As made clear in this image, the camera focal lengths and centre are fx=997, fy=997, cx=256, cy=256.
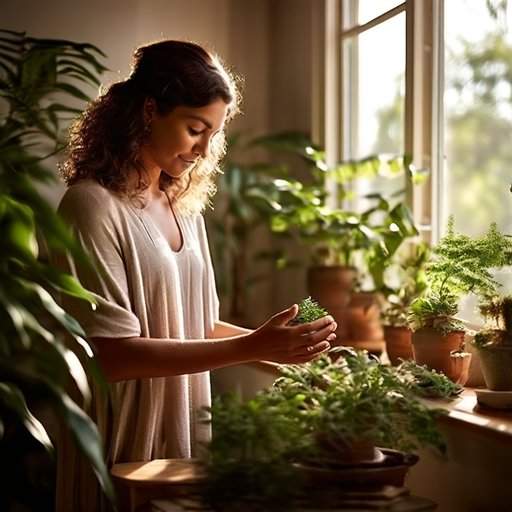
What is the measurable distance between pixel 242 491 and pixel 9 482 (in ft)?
7.26

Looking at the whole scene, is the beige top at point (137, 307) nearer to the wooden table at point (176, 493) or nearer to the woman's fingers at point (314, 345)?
the wooden table at point (176, 493)

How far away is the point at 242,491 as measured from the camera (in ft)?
5.07

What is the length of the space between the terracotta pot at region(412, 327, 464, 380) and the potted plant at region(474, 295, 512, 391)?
0.21m

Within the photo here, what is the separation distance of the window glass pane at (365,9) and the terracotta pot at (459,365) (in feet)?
4.44

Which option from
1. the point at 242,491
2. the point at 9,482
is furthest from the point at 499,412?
the point at 9,482

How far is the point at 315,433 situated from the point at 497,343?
2.36ft

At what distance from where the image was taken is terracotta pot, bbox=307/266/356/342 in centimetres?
350

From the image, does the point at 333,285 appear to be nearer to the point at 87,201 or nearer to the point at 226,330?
the point at 226,330

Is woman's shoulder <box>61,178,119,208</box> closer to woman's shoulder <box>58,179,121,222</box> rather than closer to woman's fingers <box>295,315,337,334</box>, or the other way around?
woman's shoulder <box>58,179,121,222</box>

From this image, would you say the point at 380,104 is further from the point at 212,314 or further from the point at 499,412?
the point at 499,412

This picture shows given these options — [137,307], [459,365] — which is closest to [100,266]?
[137,307]

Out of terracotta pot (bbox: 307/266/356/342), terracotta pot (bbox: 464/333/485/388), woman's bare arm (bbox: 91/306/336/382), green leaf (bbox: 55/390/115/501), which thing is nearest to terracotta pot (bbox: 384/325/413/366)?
terracotta pot (bbox: 464/333/485/388)

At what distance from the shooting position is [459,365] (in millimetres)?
2537

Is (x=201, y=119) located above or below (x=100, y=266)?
above
